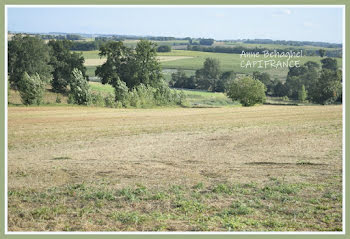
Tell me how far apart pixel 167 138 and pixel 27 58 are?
822 centimetres

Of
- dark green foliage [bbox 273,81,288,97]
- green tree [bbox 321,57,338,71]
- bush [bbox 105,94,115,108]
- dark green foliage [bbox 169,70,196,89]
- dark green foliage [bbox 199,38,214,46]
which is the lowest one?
bush [bbox 105,94,115,108]

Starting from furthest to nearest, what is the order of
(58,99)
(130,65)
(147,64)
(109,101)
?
(147,64) < (130,65) < (109,101) < (58,99)

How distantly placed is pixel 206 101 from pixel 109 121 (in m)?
12.3

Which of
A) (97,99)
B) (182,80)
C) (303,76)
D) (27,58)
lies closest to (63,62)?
(97,99)

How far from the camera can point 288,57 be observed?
2033cm

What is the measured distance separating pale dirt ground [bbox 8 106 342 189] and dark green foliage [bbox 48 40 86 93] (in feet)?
7.66

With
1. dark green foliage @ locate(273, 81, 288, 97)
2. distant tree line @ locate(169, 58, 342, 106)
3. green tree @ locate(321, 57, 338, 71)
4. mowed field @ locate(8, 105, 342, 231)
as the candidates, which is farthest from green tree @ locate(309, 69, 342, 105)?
mowed field @ locate(8, 105, 342, 231)

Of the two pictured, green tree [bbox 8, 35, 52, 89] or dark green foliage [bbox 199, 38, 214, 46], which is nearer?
green tree [bbox 8, 35, 52, 89]

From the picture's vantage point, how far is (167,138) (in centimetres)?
1877

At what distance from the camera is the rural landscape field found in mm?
9461

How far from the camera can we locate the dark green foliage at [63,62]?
79.1 ft

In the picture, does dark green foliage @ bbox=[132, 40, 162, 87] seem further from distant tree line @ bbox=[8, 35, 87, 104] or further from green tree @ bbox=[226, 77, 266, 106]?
green tree @ bbox=[226, 77, 266, 106]

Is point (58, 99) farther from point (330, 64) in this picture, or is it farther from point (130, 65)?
point (330, 64)

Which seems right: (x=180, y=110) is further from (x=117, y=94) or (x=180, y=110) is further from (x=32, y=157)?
(x=32, y=157)
